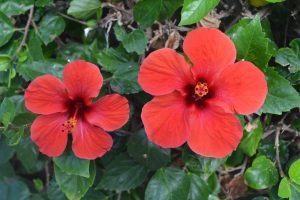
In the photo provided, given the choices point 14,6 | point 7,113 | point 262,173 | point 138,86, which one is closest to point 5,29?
point 14,6

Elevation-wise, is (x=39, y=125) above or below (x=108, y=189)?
above

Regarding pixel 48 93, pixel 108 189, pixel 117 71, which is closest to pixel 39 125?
pixel 48 93

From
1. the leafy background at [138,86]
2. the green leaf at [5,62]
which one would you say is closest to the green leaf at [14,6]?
the leafy background at [138,86]

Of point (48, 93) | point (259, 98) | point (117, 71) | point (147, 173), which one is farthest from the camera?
point (147, 173)

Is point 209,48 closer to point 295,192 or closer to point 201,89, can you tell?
point 201,89

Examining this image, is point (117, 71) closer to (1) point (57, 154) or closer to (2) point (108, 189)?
(1) point (57, 154)
